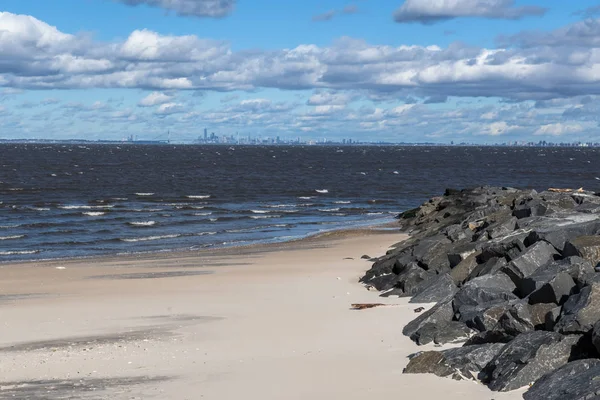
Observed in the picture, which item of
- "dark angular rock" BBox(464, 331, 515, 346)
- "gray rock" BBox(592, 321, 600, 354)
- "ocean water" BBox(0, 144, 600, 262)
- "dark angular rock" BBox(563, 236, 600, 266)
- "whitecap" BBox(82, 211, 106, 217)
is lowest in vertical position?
"ocean water" BBox(0, 144, 600, 262)

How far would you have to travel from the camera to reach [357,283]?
1969 centimetres

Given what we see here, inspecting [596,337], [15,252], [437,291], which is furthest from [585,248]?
[15,252]

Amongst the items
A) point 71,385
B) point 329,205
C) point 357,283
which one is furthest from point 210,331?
point 329,205

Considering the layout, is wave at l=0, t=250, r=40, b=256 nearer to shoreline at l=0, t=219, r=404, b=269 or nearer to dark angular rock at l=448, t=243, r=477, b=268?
shoreline at l=0, t=219, r=404, b=269

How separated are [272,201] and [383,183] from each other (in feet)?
75.0

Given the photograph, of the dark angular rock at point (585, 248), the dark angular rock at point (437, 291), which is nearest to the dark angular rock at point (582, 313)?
the dark angular rock at point (585, 248)

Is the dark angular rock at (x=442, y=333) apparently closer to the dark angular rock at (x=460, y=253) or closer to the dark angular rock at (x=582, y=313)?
the dark angular rock at (x=582, y=313)

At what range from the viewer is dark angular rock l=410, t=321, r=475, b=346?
12.2 meters

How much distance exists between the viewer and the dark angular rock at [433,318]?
13000 mm

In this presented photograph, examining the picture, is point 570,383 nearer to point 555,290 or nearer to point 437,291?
point 555,290

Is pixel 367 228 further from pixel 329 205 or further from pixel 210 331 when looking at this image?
pixel 210 331

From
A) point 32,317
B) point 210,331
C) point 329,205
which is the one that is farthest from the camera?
point 329,205

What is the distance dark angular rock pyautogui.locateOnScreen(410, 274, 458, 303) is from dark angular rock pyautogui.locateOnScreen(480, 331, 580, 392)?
15.6ft

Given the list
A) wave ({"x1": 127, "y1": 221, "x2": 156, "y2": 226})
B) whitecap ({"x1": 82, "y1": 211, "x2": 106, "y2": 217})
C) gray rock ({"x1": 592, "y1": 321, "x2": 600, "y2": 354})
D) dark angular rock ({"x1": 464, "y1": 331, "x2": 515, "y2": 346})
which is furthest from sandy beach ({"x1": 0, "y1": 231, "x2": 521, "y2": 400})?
whitecap ({"x1": 82, "y1": 211, "x2": 106, "y2": 217})
